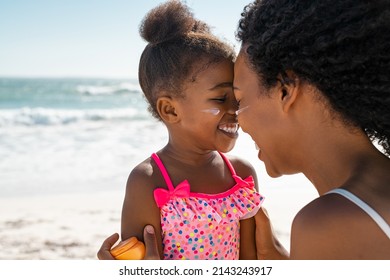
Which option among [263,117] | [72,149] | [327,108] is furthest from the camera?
[72,149]

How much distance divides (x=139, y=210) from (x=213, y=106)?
1.89ft

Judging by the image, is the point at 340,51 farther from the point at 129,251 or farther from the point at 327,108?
the point at 129,251

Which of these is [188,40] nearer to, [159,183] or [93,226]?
[159,183]

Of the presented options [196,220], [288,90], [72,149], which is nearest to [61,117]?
[72,149]

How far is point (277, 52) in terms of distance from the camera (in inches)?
74.5

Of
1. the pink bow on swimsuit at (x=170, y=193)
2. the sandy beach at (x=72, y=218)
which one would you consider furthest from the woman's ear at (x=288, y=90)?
the sandy beach at (x=72, y=218)

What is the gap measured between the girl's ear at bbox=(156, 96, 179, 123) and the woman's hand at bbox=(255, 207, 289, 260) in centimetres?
62

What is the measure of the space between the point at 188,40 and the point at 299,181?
4.24m

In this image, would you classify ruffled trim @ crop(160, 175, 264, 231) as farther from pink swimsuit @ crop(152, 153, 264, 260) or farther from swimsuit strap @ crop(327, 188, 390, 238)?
swimsuit strap @ crop(327, 188, 390, 238)

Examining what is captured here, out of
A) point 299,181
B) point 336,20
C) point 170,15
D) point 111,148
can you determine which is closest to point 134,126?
point 111,148

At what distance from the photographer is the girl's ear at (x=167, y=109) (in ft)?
8.20

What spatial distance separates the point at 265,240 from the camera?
2.59 m

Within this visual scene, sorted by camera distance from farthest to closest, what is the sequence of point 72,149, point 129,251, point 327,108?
point 72,149, point 129,251, point 327,108

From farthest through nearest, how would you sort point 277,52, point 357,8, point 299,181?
1. point 299,181
2. point 277,52
3. point 357,8
